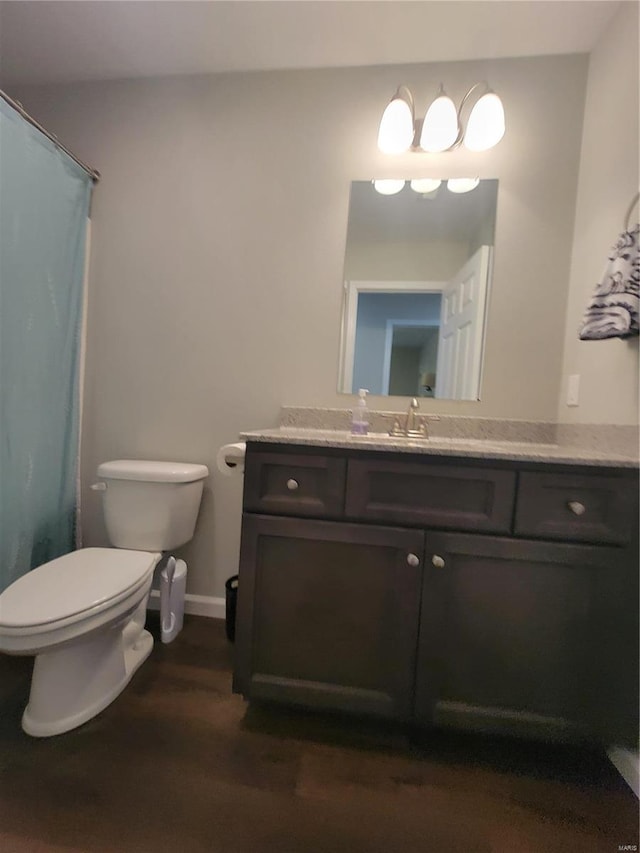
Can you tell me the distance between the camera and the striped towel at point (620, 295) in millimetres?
1092

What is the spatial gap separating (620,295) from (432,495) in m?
0.75

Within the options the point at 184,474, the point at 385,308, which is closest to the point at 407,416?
the point at 385,308

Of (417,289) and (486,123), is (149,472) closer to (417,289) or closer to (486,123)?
(417,289)

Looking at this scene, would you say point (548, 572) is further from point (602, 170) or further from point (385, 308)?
point (602, 170)

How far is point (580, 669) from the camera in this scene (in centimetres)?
107

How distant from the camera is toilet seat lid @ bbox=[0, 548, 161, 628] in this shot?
105 centimetres

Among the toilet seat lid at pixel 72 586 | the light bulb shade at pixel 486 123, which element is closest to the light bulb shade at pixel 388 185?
the light bulb shade at pixel 486 123

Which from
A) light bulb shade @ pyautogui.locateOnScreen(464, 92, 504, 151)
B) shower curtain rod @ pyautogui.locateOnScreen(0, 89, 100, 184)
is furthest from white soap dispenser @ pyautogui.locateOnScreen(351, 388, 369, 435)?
shower curtain rod @ pyautogui.locateOnScreen(0, 89, 100, 184)

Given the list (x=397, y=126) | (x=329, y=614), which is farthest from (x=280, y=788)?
(x=397, y=126)

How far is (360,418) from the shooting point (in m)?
1.53

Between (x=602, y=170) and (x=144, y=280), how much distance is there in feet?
5.86

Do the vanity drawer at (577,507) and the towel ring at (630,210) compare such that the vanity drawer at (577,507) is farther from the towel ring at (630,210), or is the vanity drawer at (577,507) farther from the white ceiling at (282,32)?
the white ceiling at (282,32)

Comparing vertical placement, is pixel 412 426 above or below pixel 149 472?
above

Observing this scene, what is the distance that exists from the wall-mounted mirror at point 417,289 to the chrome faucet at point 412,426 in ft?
0.39
